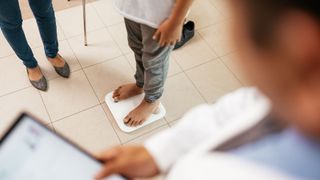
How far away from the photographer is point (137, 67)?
129cm

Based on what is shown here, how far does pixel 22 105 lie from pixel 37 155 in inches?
38.3

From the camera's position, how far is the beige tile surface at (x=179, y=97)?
1.47 metres

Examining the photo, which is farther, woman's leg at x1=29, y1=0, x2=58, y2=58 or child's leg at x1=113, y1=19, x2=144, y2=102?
woman's leg at x1=29, y1=0, x2=58, y2=58

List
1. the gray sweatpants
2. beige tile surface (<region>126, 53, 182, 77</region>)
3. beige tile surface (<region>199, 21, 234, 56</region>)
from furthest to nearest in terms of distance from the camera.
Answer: beige tile surface (<region>199, 21, 234, 56</region>) < beige tile surface (<region>126, 53, 182, 77</region>) < the gray sweatpants

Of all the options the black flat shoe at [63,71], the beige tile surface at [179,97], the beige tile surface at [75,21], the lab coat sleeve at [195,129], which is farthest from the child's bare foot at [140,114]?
the lab coat sleeve at [195,129]

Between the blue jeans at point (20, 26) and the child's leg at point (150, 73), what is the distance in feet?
1.62

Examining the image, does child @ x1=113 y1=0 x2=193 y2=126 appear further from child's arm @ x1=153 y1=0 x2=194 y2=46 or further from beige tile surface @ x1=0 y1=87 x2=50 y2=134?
beige tile surface @ x1=0 y1=87 x2=50 y2=134

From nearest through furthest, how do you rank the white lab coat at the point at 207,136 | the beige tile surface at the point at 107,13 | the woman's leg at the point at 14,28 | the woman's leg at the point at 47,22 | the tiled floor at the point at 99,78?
the white lab coat at the point at 207,136, the woman's leg at the point at 14,28, the woman's leg at the point at 47,22, the tiled floor at the point at 99,78, the beige tile surface at the point at 107,13

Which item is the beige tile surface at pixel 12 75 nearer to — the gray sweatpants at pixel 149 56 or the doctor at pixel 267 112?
the gray sweatpants at pixel 149 56

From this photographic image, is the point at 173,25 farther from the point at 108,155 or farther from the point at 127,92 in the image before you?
the point at 127,92

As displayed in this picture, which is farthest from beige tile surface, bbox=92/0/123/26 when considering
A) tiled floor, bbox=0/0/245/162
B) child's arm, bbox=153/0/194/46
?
child's arm, bbox=153/0/194/46

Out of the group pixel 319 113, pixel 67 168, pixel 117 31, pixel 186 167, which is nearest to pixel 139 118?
pixel 117 31

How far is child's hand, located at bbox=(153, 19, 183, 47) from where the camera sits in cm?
94

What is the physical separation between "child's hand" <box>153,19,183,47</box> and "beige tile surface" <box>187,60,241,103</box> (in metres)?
0.59
